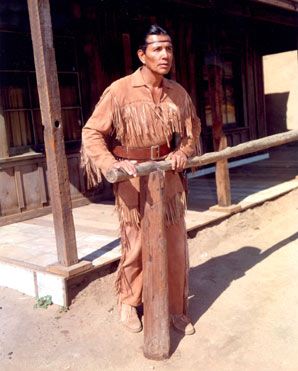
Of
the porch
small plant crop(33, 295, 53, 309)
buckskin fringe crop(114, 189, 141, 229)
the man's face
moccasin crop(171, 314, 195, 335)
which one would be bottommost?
moccasin crop(171, 314, 195, 335)

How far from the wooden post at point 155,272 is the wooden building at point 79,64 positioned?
3161mm

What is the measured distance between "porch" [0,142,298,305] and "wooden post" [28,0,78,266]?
243mm

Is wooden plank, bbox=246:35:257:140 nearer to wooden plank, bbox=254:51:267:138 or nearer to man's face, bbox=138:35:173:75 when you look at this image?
wooden plank, bbox=254:51:267:138

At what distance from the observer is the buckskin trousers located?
3.26m

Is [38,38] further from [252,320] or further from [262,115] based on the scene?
[262,115]

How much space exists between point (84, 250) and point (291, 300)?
1.97 meters

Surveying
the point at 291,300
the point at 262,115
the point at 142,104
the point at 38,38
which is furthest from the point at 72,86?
the point at 262,115

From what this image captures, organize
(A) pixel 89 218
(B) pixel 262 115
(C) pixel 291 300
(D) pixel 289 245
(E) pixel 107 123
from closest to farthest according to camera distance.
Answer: (E) pixel 107 123 → (C) pixel 291 300 → (D) pixel 289 245 → (A) pixel 89 218 → (B) pixel 262 115

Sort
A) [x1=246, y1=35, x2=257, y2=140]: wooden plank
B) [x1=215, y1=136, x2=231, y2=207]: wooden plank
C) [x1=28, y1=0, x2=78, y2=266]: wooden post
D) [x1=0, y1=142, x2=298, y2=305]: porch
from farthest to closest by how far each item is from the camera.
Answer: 1. [x1=246, y1=35, x2=257, y2=140]: wooden plank
2. [x1=215, y1=136, x2=231, y2=207]: wooden plank
3. [x1=0, y1=142, x2=298, y2=305]: porch
4. [x1=28, y1=0, x2=78, y2=266]: wooden post

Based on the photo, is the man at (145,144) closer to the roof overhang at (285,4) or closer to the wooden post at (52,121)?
the wooden post at (52,121)

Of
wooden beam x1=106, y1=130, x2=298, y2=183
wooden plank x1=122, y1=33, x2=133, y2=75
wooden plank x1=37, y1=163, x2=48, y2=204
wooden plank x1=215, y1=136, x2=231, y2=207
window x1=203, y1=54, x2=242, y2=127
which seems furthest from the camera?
window x1=203, y1=54, x2=242, y2=127

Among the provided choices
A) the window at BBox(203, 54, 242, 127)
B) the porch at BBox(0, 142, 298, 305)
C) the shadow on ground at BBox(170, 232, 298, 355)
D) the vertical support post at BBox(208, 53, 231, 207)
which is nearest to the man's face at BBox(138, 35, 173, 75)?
the porch at BBox(0, 142, 298, 305)

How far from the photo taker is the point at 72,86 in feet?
21.4

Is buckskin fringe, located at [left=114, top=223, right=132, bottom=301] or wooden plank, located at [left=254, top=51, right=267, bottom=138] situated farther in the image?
wooden plank, located at [left=254, top=51, right=267, bottom=138]
